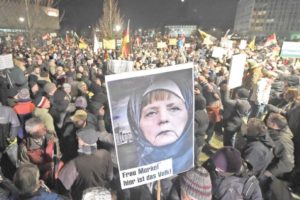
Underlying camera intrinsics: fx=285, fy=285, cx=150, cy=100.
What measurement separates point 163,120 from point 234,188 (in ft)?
3.37

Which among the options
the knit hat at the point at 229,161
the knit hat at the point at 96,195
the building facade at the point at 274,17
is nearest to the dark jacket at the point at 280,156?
the knit hat at the point at 229,161

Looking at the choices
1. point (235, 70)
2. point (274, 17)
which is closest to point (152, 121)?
point (235, 70)

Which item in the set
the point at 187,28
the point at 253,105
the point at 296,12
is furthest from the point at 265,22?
the point at 253,105

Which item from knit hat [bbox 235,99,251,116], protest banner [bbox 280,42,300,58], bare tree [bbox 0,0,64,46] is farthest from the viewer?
bare tree [bbox 0,0,64,46]

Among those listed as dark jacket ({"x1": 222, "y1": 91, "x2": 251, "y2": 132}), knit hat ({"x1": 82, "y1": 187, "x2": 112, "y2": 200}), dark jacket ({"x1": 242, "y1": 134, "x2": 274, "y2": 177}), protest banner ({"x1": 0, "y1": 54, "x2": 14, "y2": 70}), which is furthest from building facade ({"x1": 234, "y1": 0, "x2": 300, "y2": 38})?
knit hat ({"x1": 82, "y1": 187, "x2": 112, "y2": 200})

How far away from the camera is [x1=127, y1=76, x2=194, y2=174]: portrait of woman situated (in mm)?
2717

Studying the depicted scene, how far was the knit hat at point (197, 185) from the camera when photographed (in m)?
2.69

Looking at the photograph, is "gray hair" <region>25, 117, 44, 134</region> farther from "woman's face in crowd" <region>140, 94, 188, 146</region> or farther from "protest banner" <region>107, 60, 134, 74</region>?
"protest banner" <region>107, 60, 134, 74</region>

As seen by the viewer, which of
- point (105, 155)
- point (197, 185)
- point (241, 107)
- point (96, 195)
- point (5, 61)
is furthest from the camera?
point (5, 61)

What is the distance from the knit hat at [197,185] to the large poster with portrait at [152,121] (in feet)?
0.74

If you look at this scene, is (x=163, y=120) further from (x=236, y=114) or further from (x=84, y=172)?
(x=236, y=114)

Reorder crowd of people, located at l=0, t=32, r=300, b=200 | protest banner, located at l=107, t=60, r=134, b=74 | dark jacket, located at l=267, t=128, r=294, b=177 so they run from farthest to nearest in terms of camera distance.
Answer: protest banner, located at l=107, t=60, r=134, b=74, dark jacket, located at l=267, t=128, r=294, b=177, crowd of people, located at l=0, t=32, r=300, b=200

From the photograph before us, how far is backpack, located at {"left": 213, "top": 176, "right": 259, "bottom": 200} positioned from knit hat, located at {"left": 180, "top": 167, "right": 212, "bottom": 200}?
0.30 metres

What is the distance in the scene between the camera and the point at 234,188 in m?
2.94
